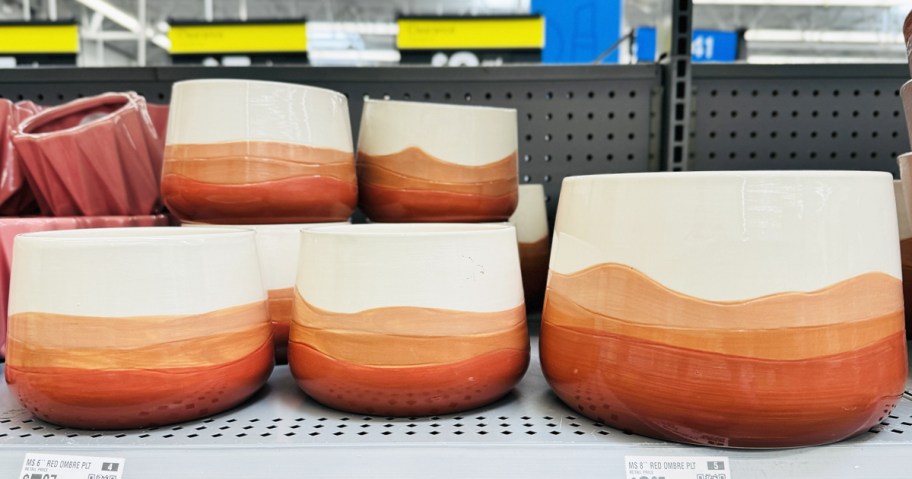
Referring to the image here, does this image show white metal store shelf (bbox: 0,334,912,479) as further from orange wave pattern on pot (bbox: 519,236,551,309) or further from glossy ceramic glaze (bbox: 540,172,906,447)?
orange wave pattern on pot (bbox: 519,236,551,309)

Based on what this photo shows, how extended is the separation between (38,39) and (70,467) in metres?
2.27

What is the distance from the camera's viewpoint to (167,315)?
0.44 metres

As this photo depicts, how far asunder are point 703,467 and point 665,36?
2.16 feet

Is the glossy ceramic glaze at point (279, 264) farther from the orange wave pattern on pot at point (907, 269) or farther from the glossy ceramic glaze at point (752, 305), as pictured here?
the orange wave pattern on pot at point (907, 269)

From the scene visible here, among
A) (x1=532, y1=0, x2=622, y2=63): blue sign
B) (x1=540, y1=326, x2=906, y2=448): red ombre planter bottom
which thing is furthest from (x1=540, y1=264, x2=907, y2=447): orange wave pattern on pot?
(x1=532, y1=0, x2=622, y2=63): blue sign

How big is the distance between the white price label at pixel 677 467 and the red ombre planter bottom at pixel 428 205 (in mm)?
301

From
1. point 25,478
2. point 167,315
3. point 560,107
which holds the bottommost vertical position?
point 25,478

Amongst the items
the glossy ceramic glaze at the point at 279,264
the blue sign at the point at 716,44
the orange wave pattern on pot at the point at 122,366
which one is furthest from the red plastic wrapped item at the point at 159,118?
the blue sign at the point at 716,44

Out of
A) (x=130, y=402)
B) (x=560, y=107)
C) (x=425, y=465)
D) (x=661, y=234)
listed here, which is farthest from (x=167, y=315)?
(x=560, y=107)

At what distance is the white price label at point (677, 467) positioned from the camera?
40 cm

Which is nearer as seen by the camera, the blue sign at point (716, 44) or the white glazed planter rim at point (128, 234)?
the white glazed planter rim at point (128, 234)

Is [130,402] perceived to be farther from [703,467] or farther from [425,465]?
[703,467]

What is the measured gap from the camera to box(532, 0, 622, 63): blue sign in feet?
9.24

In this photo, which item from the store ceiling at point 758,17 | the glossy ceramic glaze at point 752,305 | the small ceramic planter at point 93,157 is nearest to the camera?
the glossy ceramic glaze at point 752,305
